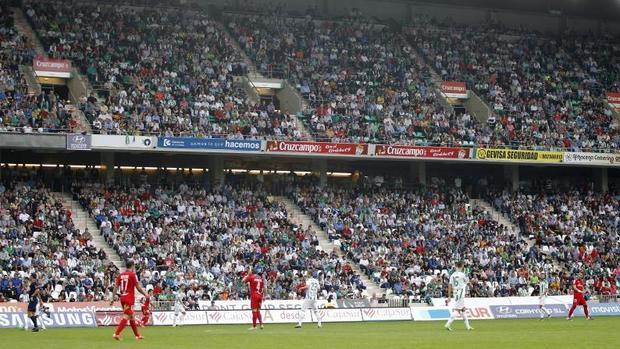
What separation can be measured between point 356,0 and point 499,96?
13921mm

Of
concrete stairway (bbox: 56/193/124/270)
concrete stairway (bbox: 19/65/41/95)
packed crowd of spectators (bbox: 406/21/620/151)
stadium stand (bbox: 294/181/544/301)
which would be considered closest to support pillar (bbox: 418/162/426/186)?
stadium stand (bbox: 294/181/544/301)

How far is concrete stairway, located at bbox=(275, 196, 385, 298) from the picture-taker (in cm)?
5425

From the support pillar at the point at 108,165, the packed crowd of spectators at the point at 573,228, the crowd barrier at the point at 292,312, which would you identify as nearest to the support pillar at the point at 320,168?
the packed crowd of spectators at the point at 573,228

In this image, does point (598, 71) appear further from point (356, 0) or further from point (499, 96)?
point (356, 0)

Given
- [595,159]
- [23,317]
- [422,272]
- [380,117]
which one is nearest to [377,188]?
[380,117]

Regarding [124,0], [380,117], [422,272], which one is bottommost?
[422,272]

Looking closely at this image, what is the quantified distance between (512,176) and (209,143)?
22.5 m

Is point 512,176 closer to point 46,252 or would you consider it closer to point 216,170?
point 216,170

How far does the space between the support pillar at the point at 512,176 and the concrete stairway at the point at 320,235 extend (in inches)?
640

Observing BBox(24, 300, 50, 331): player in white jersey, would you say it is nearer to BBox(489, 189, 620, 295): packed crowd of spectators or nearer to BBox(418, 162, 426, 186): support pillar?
BBox(489, 189, 620, 295): packed crowd of spectators

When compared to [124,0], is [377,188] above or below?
below

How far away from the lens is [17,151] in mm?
55844

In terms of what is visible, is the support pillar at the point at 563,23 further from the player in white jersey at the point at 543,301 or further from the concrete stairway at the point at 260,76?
the player in white jersey at the point at 543,301

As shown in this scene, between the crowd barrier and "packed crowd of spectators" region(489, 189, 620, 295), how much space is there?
18.0ft
